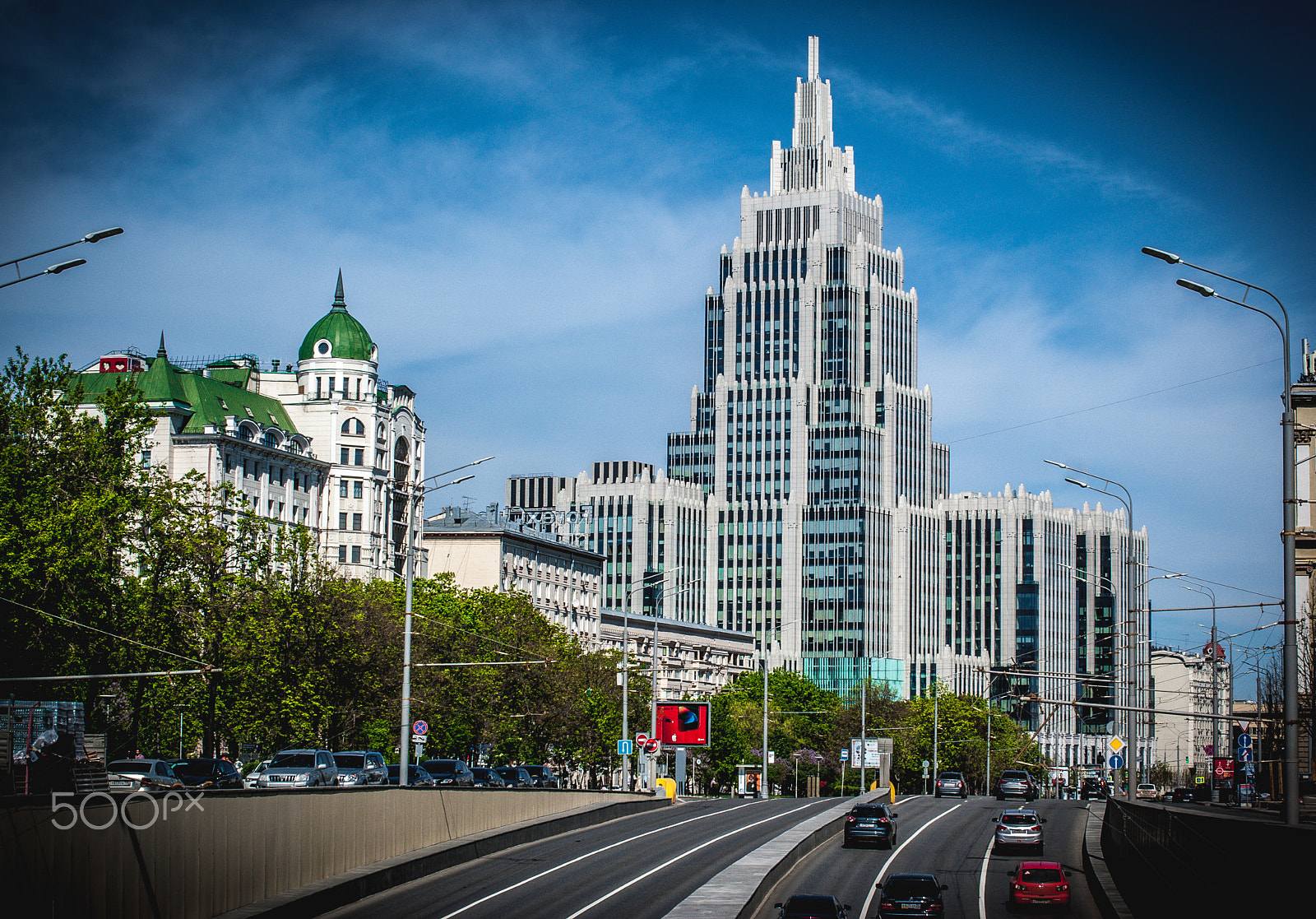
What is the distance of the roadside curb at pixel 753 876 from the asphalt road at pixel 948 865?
0.38m

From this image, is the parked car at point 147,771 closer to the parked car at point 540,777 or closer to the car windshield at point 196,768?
the car windshield at point 196,768

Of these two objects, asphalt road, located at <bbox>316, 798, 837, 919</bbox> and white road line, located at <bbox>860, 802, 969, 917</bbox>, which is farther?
white road line, located at <bbox>860, 802, 969, 917</bbox>

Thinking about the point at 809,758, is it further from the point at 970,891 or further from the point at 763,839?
the point at 970,891

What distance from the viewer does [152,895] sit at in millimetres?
23922

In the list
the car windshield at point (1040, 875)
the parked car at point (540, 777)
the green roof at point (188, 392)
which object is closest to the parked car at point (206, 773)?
the car windshield at point (1040, 875)

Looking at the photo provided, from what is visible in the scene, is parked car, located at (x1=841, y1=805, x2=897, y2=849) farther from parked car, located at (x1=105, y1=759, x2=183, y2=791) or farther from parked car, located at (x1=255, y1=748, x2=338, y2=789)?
parked car, located at (x1=105, y1=759, x2=183, y2=791)

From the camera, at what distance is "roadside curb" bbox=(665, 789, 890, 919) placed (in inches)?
1307

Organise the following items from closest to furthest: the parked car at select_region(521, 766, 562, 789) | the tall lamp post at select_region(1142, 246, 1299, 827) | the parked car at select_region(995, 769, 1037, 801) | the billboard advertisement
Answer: the tall lamp post at select_region(1142, 246, 1299, 827) < the parked car at select_region(521, 766, 562, 789) < the billboard advertisement < the parked car at select_region(995, 769, 1037, 801)

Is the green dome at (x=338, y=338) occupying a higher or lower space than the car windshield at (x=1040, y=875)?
higher

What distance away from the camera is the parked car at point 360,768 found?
165 feet

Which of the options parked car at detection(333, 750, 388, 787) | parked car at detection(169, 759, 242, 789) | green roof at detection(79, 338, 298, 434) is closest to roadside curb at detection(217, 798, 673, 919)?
parked car at detection(333, 750, 388, 787)

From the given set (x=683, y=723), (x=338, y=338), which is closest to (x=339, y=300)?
(x=338, y=338)

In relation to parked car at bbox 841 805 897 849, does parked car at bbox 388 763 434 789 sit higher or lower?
higher

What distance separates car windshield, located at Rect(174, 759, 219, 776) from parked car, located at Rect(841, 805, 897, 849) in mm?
20693
